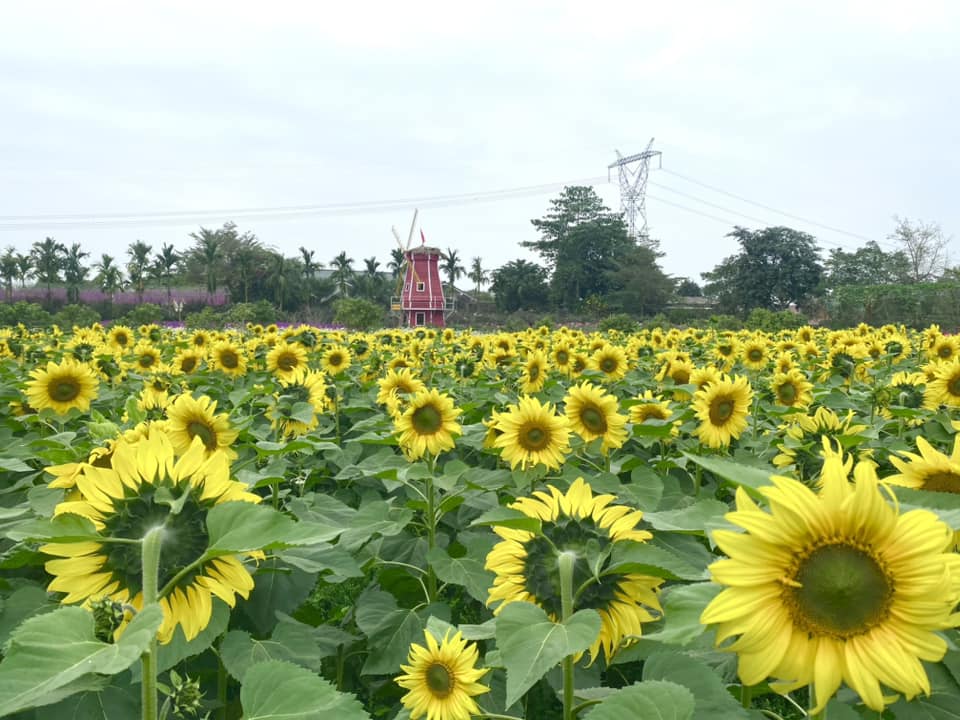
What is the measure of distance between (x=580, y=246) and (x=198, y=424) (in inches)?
2761

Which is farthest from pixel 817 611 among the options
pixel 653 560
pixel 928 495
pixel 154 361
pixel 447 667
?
Answer: pixel 154 361

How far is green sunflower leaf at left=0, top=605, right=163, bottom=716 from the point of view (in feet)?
2.78

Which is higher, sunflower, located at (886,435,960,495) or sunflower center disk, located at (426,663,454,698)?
sunflower, located at (886,435,960,495)

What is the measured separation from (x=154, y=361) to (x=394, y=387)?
334cm

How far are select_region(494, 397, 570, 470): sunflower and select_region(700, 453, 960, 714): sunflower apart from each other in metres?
1.83

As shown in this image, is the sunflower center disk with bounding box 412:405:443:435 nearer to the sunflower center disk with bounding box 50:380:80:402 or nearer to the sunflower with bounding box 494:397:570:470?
the sunflower with bounding box 494:397:570:470

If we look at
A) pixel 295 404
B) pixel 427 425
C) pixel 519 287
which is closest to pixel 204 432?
pixel 427 425

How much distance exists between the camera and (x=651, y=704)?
3.25 ft

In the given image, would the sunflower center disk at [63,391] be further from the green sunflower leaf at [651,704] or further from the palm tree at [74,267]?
the palm tree at [74,267]

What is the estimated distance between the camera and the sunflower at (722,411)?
349cm

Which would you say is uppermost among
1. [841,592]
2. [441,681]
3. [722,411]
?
[841,592]

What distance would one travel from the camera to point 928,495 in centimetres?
107

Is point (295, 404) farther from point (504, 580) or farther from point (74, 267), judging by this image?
point (74, 267)

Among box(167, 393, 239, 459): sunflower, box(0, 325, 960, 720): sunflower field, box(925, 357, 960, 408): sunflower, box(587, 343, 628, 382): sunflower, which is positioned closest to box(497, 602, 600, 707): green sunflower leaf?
box(0, 325, 960, 720): sunflower field
